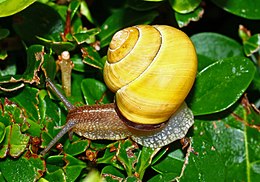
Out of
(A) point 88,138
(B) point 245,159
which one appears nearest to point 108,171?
(A) point 88,138

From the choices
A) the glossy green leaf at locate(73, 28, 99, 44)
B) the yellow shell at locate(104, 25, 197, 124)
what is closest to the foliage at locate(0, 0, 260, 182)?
the glossy green leaf at locate(73, 28, 99, 44)

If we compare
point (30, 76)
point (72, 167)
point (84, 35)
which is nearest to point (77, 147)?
point (72, 167)

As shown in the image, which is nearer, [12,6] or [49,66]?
[12,6]

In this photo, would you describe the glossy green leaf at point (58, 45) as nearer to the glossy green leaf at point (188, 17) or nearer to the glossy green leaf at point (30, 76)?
the glossy green leaf at point (30, 76)

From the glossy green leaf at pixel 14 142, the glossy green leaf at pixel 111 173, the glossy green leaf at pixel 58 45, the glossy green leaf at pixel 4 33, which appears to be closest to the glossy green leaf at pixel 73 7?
the glossy green leaf at pixel 58 45

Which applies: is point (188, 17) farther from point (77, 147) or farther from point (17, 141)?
point (17, 141)

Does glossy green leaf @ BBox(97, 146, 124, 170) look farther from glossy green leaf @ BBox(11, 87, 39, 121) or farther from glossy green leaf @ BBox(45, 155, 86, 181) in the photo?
glossy green leaf @ BBox(11, 87, 39, 121)

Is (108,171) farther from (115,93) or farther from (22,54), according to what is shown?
(22,54)

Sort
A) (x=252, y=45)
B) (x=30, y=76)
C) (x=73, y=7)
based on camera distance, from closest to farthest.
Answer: (x=30, y=76) → (x=73, y=7) → (x=252, y=45)
